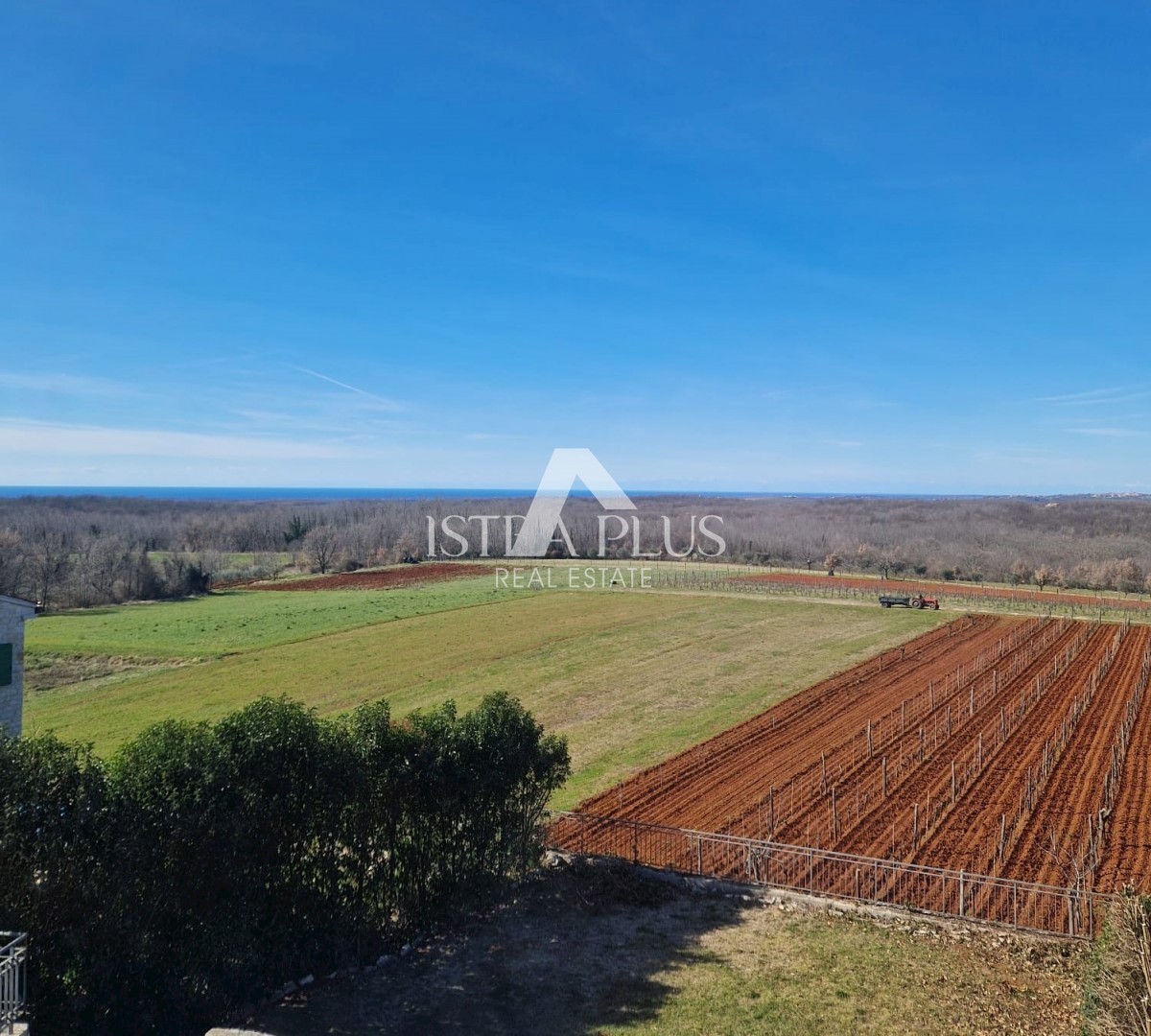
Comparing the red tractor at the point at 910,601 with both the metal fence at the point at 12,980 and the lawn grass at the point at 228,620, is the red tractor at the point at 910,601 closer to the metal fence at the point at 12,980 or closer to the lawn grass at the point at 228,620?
the lawn grass at the point at 228,620

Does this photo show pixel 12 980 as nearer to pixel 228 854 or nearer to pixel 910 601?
pixel 228 854

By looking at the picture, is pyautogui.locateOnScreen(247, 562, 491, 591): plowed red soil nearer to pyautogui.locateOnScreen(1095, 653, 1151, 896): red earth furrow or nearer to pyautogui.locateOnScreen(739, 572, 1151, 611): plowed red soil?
pyautogui.locateOnScreen(739, 572, 1151, 611): plowed red soil

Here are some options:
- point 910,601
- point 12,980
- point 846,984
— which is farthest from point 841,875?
point 910,601

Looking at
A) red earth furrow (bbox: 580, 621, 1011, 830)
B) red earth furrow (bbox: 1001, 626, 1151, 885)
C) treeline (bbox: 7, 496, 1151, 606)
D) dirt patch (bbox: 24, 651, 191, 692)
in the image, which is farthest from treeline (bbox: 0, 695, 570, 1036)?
treeline (bbox: 7, 496, 1151, 606)

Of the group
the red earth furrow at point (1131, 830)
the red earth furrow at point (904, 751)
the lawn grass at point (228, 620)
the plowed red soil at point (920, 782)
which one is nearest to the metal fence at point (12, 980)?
the plowed red soil at point (920, 782)

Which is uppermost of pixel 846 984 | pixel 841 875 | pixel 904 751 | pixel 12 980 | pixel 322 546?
pixel 322 546
